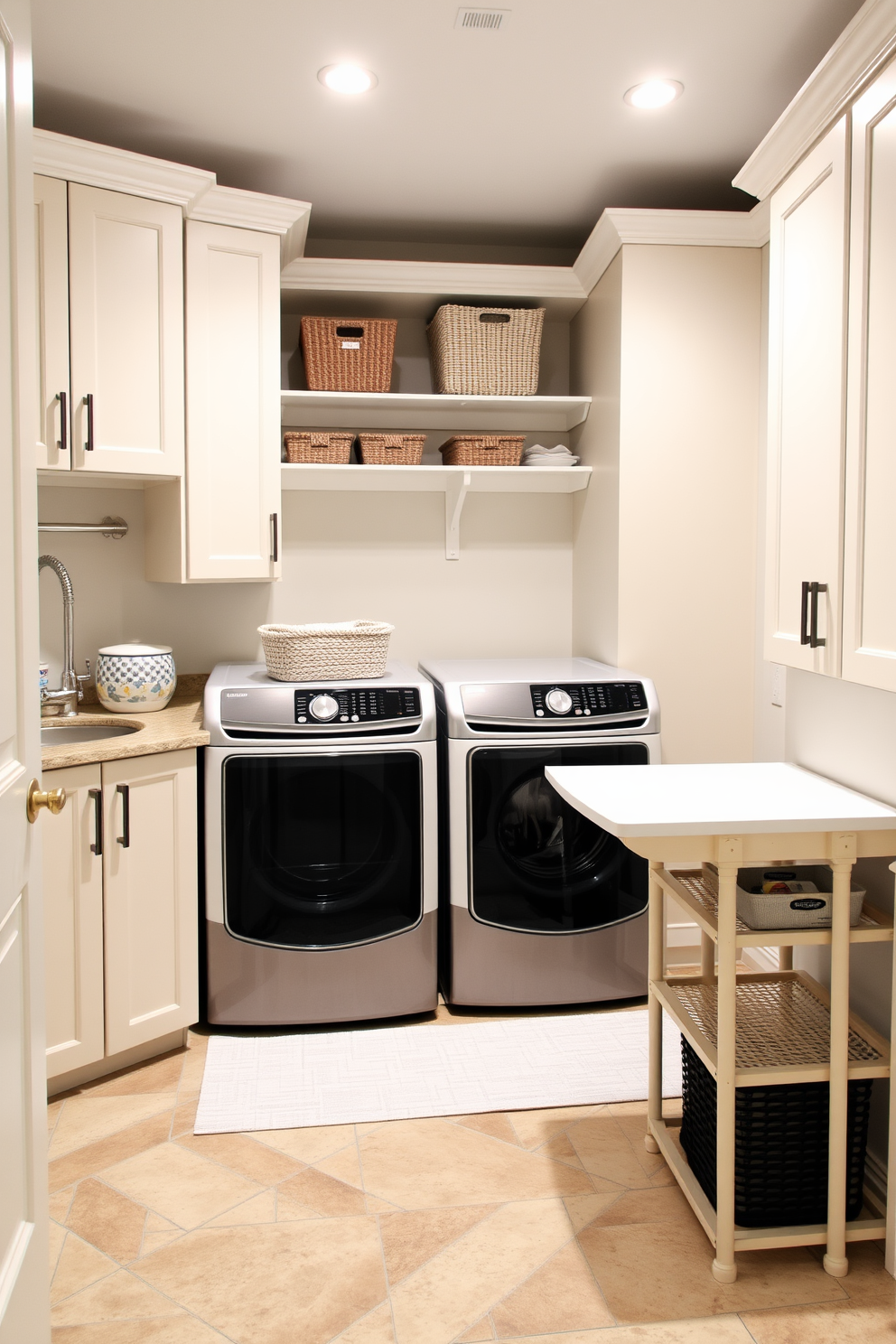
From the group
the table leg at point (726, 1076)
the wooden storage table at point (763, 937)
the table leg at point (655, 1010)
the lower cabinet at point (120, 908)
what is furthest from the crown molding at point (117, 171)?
the table leg at point (726, 1076)

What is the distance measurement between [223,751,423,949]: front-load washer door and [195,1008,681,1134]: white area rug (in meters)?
0.29

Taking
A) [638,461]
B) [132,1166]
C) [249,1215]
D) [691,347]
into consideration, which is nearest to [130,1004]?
[132,1166]

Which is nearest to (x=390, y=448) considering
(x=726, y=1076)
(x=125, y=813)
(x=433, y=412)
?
(x=433, y=412)

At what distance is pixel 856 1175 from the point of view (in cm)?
187

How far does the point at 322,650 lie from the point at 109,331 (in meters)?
1.03

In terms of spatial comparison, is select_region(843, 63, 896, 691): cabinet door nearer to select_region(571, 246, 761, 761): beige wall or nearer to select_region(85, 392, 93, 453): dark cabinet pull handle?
select_region(571, 246, 761, 761): beige wall

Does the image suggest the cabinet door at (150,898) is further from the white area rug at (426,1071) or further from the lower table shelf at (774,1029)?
the lower table shelf at (774,1029)

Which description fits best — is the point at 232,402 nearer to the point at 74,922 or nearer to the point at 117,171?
the point at 117,171

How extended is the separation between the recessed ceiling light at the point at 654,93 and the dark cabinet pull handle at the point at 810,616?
1402 mm

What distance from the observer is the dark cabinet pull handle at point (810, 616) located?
1.92 metres

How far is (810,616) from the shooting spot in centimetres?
197

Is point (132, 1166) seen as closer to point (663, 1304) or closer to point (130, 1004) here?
point (130, 1004)

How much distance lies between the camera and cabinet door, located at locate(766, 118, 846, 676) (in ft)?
6.15

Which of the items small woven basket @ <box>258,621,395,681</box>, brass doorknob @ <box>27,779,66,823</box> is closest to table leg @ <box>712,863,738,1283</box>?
brass doorknob @ <box>27,779,66,823</box>
